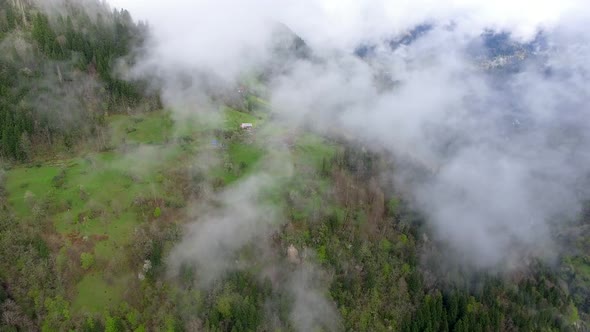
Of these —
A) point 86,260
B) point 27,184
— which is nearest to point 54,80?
point 27,184

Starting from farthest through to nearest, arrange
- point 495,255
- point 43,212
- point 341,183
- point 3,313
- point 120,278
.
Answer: point 495,255
point 341,183
point 43,212
point 120,278
point 3,313

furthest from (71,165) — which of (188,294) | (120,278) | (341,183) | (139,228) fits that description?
(341,183)

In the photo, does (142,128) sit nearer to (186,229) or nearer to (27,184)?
(27,184)

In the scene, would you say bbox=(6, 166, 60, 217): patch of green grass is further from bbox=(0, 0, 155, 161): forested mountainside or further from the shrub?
the shrub

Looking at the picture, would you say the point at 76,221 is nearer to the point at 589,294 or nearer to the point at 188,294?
the point at 188,294

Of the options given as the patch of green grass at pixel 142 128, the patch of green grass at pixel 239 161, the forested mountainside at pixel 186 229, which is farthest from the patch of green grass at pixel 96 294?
the patch of green grass at pixel 142 128
